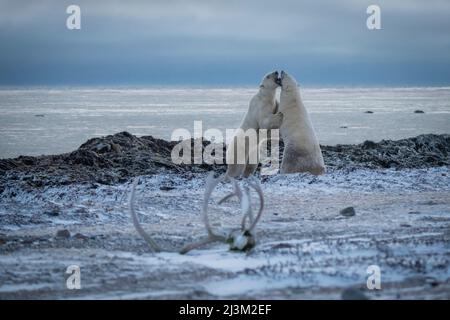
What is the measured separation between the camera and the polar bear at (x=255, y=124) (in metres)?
11.7

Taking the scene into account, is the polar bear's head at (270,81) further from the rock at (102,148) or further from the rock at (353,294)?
the rock at (353,294)

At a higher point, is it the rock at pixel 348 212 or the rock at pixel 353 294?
the rock at pixel 353 294

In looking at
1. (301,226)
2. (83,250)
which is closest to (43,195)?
(83,250)

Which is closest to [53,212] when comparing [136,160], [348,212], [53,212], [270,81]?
[53,212]

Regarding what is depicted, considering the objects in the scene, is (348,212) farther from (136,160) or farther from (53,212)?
(136,160)

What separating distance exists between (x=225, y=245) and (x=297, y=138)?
16.2 feet

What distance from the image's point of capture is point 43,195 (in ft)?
33.7

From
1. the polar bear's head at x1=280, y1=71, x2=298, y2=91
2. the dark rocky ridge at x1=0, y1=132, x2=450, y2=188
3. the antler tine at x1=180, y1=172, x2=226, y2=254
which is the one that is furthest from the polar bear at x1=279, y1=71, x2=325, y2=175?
the antler tine at x1=180, y1=172, x2=226, y2=254

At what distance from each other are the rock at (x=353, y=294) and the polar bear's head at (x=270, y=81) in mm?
7317

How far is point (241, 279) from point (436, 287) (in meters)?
1.58

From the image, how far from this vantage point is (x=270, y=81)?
12.2 metres

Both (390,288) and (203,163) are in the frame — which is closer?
(390,288)

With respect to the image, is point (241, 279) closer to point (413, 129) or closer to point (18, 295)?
point (18, 295)

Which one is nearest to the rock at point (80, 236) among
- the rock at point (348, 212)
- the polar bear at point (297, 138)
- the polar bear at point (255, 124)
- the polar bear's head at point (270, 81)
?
the rock at point (348, 212)
